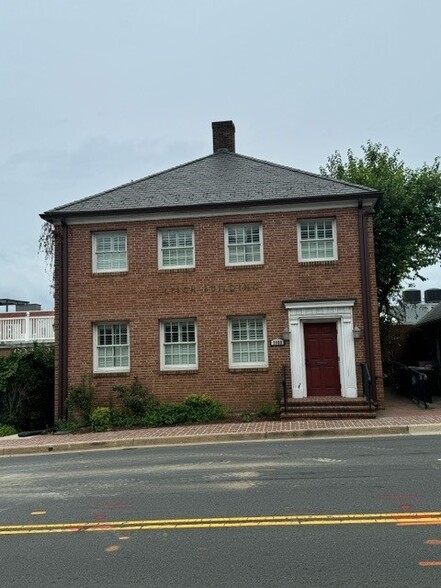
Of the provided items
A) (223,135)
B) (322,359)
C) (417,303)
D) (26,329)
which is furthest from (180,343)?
→ (417,303)

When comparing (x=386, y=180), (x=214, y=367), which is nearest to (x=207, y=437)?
(x=214, y=367)

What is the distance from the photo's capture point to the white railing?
69.7 feet

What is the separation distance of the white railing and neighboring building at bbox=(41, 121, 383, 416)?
16.8 feet

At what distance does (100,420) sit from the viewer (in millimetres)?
15250

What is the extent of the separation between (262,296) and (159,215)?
3801mm

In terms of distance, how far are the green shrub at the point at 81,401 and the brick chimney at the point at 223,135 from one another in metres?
10.2

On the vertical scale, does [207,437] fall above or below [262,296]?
below

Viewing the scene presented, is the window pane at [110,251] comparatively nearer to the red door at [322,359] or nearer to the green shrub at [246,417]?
the green shrub at [246,417]

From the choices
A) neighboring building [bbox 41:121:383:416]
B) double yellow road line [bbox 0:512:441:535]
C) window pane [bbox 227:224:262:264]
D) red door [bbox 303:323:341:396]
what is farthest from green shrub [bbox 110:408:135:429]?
double yellow road line [bbox 0:512:441:535]

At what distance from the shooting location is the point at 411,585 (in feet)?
13.6

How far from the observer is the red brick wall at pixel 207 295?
16.0 metres

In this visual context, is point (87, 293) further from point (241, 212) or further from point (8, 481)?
point (8, 481)

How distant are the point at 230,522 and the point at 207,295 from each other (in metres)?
10.8

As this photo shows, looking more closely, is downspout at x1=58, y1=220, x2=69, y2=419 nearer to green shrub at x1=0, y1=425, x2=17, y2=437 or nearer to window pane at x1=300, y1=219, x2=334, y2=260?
green shrub at x1=0, y1=425, x2=17, y2=437
